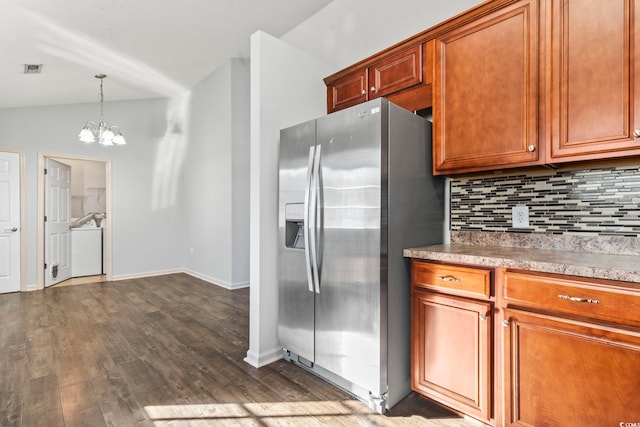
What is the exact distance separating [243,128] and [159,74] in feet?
4.54

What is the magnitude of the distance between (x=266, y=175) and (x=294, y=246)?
60 cm

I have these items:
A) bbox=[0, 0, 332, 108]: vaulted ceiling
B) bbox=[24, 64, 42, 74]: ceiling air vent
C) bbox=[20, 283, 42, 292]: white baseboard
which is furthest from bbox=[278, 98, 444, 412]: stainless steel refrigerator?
bbox=[20, 283, 42, 292]: white baseboard

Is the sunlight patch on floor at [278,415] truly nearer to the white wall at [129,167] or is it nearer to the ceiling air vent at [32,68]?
the ceiling air vent at [32,68]

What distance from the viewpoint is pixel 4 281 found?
15.1 feet

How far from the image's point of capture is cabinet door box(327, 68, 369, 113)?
256 centimetres

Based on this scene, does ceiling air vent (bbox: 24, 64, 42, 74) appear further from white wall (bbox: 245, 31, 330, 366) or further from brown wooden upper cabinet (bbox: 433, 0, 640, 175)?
brown wooden upper cabinet (bbox: 433, 0, 640, 175)

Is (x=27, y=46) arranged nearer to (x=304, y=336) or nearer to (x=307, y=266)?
(x=307, y=266)

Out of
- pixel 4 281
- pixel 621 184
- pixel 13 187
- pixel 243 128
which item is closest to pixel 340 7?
pixel 243 128

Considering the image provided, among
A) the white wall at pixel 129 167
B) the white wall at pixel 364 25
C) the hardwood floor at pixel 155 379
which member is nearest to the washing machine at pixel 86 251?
the white wall at pixel 129 167

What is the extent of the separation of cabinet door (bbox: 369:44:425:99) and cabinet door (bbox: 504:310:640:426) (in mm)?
1589

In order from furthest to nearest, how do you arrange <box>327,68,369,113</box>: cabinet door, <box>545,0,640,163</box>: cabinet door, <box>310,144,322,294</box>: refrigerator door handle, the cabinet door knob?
<box>327,68,369,113</box>: cabinet door
<box>310,144,322,294</box>: refrigerator door handle
the cabinet door knob
<box>545,0,640,163</box>: cabinet door

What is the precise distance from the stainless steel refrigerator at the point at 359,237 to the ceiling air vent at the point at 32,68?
3.33m

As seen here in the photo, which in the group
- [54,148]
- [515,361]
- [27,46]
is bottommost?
[515,361]

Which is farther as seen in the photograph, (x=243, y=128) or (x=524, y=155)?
(x=243, y=128)
